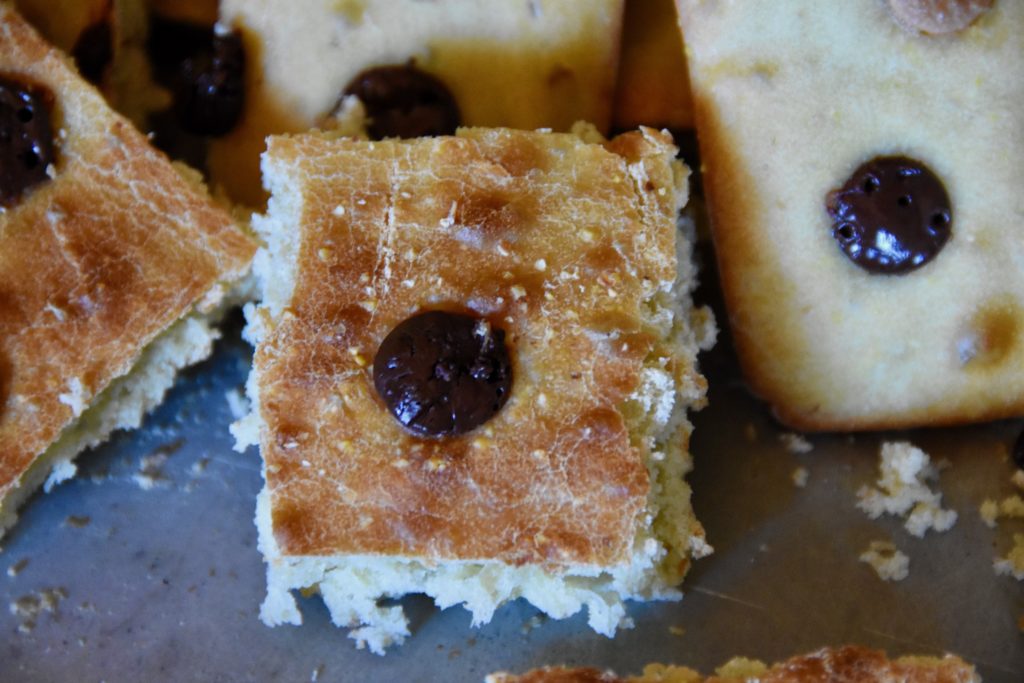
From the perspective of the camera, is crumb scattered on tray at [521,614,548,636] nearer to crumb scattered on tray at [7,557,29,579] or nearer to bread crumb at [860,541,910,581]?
bread crumb at [860,541,910,581]

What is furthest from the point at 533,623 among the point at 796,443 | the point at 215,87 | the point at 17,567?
the point at 215,87

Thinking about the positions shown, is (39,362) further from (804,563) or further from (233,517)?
(804,563)

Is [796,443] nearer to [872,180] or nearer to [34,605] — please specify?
[872,180]

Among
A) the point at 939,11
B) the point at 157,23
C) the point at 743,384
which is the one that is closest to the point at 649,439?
the point at 743,384

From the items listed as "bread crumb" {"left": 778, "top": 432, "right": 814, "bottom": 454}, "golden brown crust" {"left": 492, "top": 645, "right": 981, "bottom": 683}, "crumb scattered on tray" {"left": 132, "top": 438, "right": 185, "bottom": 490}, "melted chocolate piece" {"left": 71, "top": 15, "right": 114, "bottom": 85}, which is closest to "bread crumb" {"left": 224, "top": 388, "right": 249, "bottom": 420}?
"crumb scattered on tray" {"left": 132, "top": 438, "right": 185, "bottom": 490}

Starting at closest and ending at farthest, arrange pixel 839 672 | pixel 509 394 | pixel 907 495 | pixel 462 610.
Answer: pixel 839 672 → pixel 509 394 → pixel 462 610 → pixel 907 495

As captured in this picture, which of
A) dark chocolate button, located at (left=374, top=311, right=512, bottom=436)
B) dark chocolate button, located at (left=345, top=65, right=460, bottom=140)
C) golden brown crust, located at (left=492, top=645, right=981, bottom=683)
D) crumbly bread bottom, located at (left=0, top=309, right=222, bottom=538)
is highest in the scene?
dark chocolate button, located at (left=345, top=65, right=460, bottom=140)

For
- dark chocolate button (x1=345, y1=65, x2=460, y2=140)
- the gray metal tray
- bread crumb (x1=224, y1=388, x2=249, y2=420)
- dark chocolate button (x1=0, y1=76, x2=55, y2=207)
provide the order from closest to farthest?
1. dark chocolate button (x1=0, y1=76, x2=55, y2=207)
2. the gray metal tray
3. dark chocolate button (x1=345, y1=65, x2=460, y2=140)
4. bread crumb (x1=224, y1=388, x2=249, y2=420)
